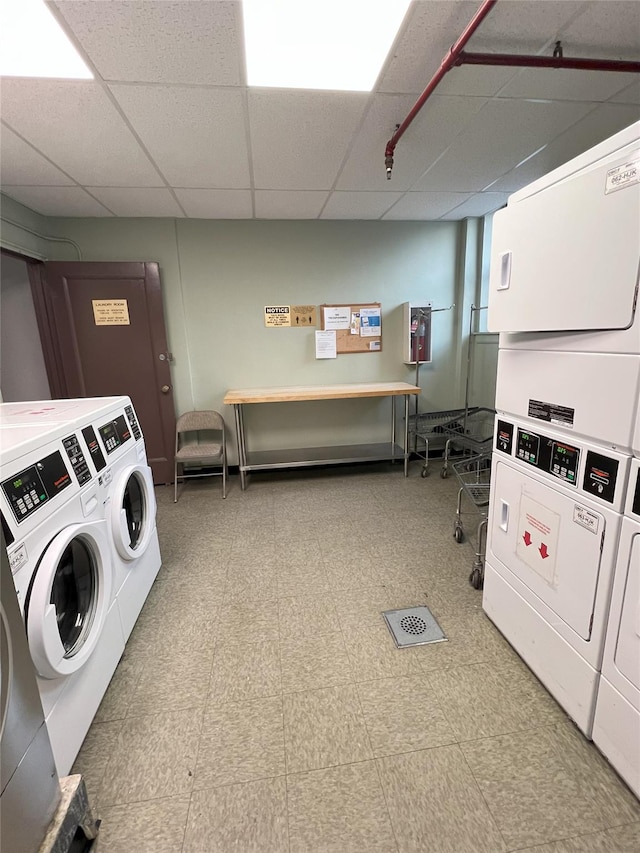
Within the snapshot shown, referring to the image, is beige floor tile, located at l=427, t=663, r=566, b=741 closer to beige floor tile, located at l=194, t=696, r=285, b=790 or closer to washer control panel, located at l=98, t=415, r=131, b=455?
beige floor tile, located at l=194, t=696, r=285, b=790

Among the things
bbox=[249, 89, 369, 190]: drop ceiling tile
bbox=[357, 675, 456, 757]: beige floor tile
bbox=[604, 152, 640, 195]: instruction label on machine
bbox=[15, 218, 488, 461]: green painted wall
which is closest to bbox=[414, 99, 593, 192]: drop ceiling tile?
bbox=[249, 89, 369, 190]: drop ceiling tile

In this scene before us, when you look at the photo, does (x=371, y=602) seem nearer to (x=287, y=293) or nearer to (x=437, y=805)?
(x=437, y=805)

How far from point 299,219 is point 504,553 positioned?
3.33m

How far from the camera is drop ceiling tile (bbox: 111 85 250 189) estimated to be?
169 cm

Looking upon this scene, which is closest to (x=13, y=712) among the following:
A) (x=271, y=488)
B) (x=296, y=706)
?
(x=296, y=706)

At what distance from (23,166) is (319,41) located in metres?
2.04

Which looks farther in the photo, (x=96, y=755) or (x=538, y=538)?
(x=538, y=538)

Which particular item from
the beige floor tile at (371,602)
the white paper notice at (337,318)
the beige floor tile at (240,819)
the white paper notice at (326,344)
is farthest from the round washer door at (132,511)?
the white paper notice at (337,318)

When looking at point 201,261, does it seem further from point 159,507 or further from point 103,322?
point 159,507

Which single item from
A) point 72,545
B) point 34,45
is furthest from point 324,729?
point 34,45

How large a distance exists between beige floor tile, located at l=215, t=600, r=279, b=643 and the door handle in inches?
46.0

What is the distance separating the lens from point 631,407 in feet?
3.24

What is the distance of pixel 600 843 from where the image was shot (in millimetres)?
982

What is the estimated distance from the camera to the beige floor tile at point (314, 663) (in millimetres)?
1482
